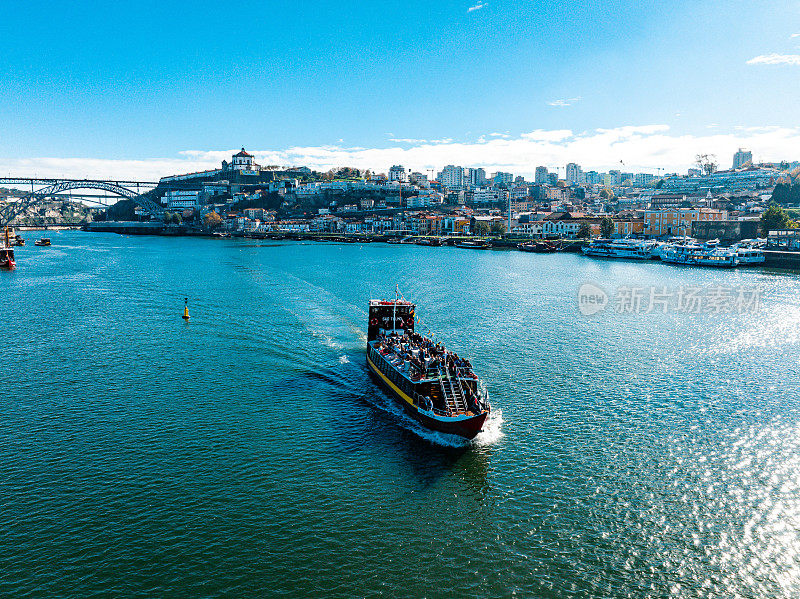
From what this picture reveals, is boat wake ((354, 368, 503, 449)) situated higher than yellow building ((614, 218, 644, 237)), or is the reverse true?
yellow building ((614, 218, 644, 237))

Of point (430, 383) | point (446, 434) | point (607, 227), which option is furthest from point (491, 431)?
point (607, 227)

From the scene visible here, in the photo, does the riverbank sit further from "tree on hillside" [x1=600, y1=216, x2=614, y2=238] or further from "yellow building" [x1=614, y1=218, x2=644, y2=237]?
"yellow building" [x1=614, y1=218, x2=644, y2=237]

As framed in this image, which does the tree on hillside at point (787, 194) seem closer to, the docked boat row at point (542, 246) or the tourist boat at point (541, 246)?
the docked boat row at point (542, 246)

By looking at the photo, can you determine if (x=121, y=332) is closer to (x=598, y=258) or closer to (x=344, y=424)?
(x=344, y=424)

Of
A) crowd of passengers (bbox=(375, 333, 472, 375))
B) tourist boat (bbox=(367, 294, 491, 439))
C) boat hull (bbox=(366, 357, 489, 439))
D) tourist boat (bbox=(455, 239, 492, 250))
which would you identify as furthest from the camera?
tourist boat (bbox=(455, 239, 492, 250))

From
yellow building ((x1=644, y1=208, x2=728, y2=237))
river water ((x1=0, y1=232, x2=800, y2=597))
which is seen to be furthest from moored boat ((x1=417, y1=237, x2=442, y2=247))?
river water ((x1=0, y1=232, x2=800, y2=597))

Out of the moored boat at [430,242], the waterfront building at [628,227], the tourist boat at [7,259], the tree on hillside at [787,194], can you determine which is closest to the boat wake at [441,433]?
the tourist boat at [7,259]
